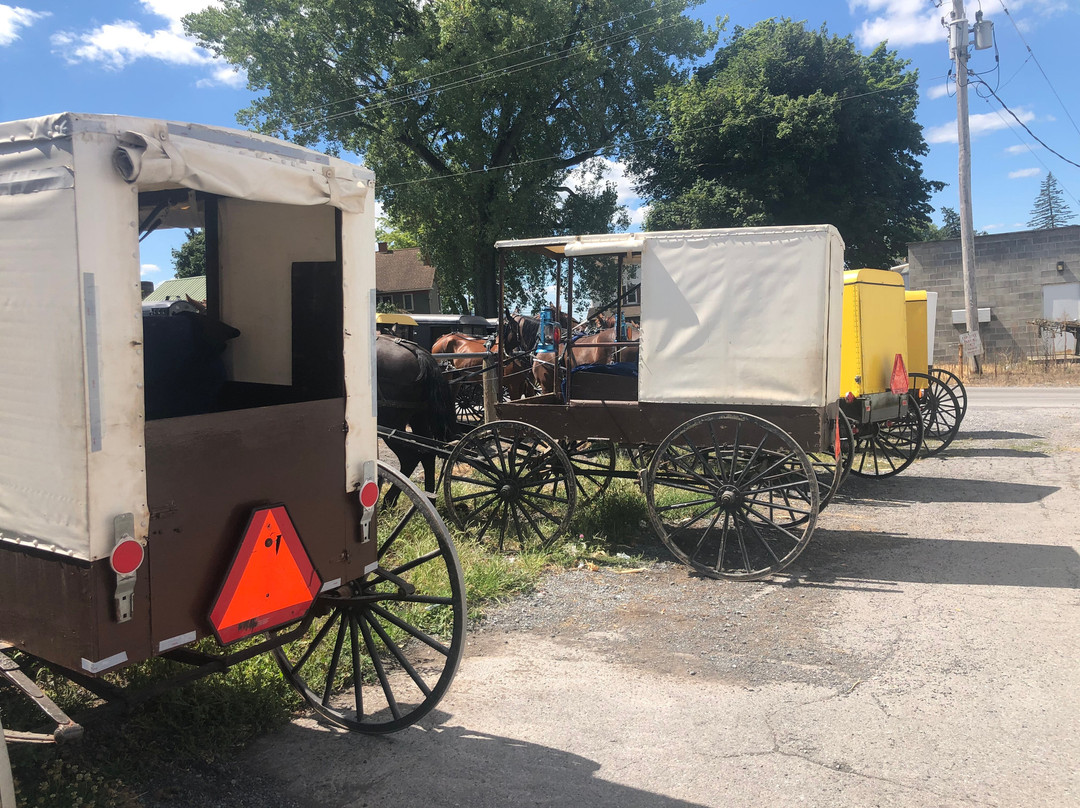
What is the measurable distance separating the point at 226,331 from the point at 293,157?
1.36 m

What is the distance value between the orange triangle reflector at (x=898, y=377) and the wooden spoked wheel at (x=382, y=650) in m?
6.45

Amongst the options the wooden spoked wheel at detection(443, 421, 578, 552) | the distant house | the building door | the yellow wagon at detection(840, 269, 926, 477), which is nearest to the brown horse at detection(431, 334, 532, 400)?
the wooden spoked wheel at detection(443, 421, 578, 552)

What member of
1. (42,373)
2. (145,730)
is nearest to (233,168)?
(42,373)

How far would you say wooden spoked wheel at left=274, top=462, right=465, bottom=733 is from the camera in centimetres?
350

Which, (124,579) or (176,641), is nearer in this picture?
(124,579)

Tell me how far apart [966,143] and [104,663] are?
21.9 m

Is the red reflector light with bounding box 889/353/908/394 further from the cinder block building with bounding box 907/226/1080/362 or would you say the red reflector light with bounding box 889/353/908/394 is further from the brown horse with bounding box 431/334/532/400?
the cinder block building with bounding box 907/226/1080/362

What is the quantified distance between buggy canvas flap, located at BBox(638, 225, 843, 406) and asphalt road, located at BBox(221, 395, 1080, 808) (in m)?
1.44

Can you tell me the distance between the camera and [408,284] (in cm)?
A: 5212

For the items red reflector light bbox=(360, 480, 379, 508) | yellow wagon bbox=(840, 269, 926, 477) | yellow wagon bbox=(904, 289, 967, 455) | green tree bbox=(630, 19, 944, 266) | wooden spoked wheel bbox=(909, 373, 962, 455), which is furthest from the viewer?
green tree bbox=(630, 19, 944, 266)

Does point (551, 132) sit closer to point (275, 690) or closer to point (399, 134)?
point (399, 134)

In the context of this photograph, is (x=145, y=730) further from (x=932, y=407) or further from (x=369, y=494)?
(x=932, y=407)

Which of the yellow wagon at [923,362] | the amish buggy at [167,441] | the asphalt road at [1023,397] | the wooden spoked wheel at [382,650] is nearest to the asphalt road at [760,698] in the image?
the wooden spoked wheel at [382,650]

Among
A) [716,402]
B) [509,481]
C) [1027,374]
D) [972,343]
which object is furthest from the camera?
[1027,374]
